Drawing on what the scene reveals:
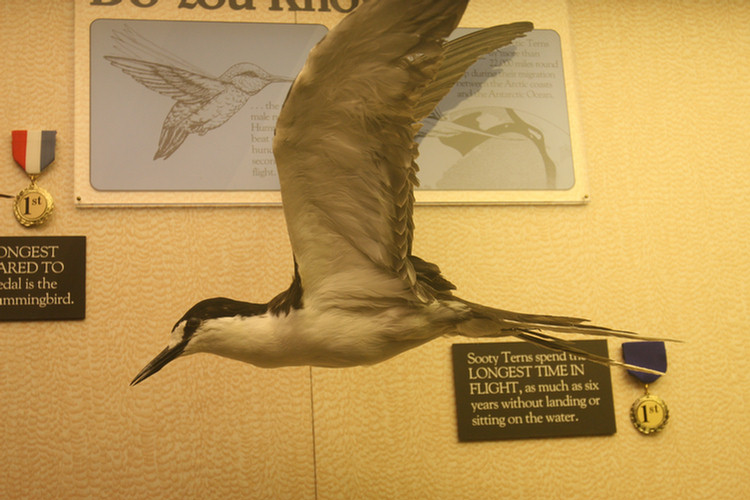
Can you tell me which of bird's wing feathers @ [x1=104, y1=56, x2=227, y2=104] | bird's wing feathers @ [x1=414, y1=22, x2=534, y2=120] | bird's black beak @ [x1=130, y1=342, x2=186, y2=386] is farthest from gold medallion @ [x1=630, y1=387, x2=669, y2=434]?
bird's wing feathers @ [x1=104, y1=56, x2=227, y2=104]

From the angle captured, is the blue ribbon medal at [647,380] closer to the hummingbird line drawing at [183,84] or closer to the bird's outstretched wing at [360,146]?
the bird's outstretched wing at [360,146]

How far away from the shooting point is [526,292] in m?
1.51

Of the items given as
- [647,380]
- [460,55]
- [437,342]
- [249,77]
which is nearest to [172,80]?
[249,77]

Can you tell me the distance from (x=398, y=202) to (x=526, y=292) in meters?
Result: 0.62

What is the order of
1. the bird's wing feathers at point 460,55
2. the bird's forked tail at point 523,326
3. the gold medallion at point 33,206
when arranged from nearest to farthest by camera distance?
the bird's forked tail at point 523,326 → the bird's wing feathers at point 460,55 → the gold medallion at point 33,206

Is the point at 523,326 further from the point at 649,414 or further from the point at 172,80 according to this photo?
the point at 172,80

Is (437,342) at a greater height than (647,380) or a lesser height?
greater

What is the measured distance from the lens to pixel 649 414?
1.46 m

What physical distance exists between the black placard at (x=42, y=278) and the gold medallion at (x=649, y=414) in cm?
121

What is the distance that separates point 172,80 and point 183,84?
0.08 ft

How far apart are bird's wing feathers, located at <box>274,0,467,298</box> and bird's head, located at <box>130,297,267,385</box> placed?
0.12 metres

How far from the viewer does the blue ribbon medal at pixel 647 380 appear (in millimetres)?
1460

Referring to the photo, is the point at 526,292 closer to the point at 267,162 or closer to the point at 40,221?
the point at 267,162

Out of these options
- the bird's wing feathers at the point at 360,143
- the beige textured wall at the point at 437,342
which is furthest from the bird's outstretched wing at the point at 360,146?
the beige textured wall at the point at 437,342
